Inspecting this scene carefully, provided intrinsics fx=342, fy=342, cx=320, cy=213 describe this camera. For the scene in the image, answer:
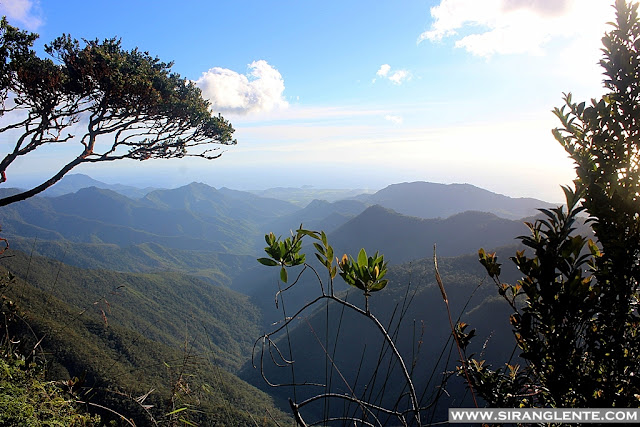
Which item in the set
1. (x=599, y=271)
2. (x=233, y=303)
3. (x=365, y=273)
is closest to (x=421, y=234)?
(x=233, y=303)

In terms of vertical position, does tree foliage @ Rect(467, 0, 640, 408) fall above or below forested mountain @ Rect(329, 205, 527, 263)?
above

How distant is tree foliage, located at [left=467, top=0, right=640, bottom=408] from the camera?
1.49 metres

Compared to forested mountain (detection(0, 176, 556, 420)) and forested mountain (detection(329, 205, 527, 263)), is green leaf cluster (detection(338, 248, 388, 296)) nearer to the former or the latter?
forested mountain (detection(0, 176, 556, 420))

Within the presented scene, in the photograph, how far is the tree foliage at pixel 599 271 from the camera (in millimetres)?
1493

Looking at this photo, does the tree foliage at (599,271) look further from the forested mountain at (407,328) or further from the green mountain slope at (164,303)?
the green mountain slope at (164,303)

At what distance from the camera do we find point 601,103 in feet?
5.39

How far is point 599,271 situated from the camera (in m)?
1.55

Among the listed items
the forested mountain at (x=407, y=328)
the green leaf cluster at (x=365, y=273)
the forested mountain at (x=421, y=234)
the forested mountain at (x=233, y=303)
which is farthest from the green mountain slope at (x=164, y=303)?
the green leaf cluster at (x=365, y=273)

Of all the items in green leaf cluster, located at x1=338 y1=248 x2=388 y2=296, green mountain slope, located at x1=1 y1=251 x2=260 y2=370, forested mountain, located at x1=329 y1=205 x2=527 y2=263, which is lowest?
green mountain slope, located at x1=1 y1=251 x2=260 y2=370

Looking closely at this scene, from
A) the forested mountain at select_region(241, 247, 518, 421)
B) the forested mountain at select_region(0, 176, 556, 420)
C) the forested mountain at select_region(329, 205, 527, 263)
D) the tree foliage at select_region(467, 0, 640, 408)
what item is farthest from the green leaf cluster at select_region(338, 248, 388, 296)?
the forested mountain at select_region(329, 205, 527, 263)

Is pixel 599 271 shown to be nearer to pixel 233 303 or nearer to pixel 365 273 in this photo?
pixel 365 273

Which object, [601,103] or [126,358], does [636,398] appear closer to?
[601,103]

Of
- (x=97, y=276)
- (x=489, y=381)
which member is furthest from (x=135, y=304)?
(x=489, y=381)

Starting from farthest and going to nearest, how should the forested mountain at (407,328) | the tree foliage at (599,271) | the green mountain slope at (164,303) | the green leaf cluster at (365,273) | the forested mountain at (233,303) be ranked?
the green mountain slope at (164,303)
the forested mountain at (407,328)
the forested mountain at (233,303)
the green leaf cluster at (365,273)
the tree foliage at (599,271)
